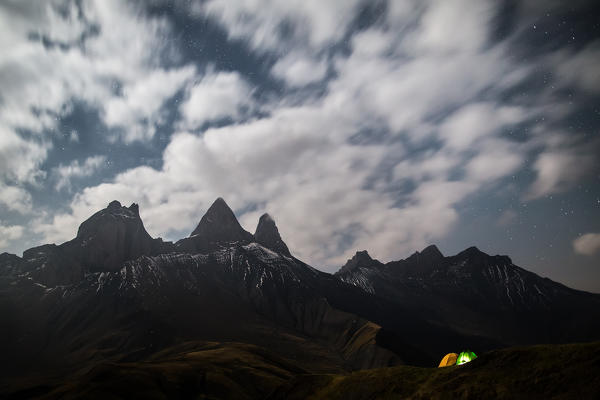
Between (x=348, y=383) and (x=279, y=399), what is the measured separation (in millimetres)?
28080

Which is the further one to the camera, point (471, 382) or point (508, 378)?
point (471, 382)

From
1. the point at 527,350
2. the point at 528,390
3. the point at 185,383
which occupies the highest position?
the point at 185,383

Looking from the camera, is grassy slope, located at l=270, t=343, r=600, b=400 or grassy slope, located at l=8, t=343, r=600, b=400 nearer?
grassy slope, located at l=270, t=343, r=600, b=400

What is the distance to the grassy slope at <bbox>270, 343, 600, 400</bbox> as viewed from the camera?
5078 centimetres

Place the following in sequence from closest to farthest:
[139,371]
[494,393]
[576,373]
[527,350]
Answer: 1. [576,373]
2. [494,393]
3. [527,350]
4. [139,371]

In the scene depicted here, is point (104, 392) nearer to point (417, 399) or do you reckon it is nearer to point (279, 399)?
point (279, 399)

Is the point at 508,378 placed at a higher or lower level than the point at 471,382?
lower

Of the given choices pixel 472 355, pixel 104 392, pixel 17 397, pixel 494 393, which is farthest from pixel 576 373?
pixel 17 397

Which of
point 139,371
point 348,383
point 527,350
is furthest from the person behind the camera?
point 139,371

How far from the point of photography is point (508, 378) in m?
59.3

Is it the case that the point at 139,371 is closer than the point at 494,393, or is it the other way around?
the point at 494,393

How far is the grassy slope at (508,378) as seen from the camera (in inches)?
1999

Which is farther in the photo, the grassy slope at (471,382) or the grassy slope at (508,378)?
the grassy slope at (471,382)

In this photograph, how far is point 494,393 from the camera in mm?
56969
